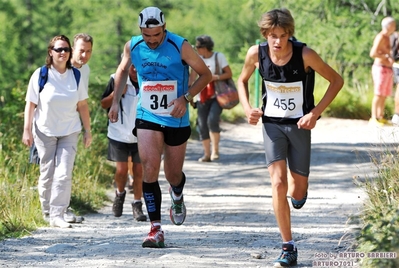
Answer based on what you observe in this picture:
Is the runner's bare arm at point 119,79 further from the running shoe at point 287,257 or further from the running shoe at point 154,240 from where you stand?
the running shoe at point 287,257

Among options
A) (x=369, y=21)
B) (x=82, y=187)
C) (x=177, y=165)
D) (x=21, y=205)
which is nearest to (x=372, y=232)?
(x=177, y=165)

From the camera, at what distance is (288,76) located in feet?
23.1

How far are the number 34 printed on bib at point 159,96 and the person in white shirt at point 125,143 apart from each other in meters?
2.16

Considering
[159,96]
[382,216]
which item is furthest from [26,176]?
[382,216]

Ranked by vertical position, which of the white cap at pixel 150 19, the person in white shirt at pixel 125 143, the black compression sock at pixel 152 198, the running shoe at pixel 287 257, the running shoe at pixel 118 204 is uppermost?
the white cap at pixel 150 19

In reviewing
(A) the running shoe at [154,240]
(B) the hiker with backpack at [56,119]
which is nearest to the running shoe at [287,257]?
(A) the running shoe at [154,240]

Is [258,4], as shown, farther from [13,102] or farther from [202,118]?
[13,102]

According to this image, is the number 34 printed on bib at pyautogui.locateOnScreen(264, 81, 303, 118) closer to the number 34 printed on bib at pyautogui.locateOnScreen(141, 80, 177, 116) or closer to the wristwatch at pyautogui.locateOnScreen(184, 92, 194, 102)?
the wristwatch at pyautogui.locateOnScreen(184, 92, 194, 102)

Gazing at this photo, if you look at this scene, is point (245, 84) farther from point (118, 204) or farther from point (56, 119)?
point (118, 204)

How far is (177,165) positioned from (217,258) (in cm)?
128

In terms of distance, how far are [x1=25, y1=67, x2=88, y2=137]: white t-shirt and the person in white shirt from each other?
714 mm

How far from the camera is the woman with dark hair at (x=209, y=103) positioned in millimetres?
13859

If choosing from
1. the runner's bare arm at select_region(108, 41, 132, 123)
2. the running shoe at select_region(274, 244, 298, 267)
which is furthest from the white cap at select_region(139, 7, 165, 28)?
the running shoe at select_region(274, 244, 298, 267)

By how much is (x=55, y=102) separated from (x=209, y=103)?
220 inches
